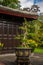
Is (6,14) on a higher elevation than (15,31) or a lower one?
higher

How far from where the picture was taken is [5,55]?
14664 mm

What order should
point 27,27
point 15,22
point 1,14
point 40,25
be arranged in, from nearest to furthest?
point 40,25, point 27,27, point 1,14, point 15,22

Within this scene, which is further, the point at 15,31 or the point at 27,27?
the point at 15,31

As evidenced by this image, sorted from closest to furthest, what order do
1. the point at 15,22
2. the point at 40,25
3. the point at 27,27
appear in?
the point at 40,25 < the point at 27,27 < the point at 15,22

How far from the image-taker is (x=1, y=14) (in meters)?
14.6

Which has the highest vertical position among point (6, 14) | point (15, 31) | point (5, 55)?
point (6, 14)

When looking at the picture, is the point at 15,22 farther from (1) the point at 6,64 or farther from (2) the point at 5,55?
(1) the point at 6,64

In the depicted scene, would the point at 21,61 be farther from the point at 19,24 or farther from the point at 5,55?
the point at 19,24

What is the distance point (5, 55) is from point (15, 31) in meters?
1.95

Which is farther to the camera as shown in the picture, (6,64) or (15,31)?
(15,31)

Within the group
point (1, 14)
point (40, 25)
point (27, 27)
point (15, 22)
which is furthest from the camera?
point (15, 22)

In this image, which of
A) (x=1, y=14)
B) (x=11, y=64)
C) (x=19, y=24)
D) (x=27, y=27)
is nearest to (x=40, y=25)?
(x=27, y=27)

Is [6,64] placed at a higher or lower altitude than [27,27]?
lower

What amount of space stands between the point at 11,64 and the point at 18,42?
5226 millimetres
